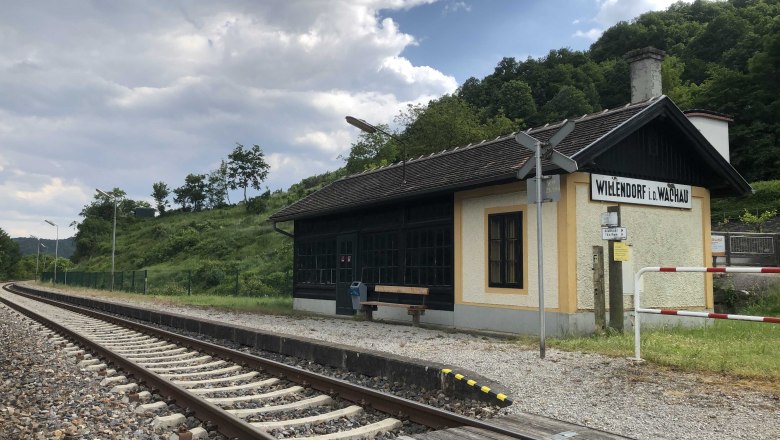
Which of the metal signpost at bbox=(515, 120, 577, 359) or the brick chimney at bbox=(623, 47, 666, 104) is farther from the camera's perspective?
the brick chimney at bbox=(623, 47, 666, 104)

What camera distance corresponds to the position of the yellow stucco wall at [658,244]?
37.8ft

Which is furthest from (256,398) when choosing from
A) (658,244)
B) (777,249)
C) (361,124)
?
(777,249)

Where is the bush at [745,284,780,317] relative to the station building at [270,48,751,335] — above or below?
below

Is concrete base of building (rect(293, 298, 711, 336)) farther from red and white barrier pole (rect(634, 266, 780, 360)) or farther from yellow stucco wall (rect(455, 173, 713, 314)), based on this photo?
red and white barrier pole (rect(634, 266, 780, 360))

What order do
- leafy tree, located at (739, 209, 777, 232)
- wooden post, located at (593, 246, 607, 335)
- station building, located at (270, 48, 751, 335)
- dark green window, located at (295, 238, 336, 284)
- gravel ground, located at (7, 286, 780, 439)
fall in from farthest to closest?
leafy tree, located at (739, 209, 777, 232), dark green window, located at (295, 238, 336, 284), station building, located at (270, 48, 751, 335), wooden post, located at (593, 246, 607, 335), gravel ground, located at (7, 286, 780, 439)

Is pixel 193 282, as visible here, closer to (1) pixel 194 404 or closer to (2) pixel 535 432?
(1) pixel 194 404

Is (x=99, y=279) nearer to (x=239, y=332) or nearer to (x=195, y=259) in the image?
(x=195, y=259)

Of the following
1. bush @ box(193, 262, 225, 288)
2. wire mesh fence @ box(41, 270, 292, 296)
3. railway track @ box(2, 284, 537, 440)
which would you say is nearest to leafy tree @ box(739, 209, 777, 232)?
wire mesh fence @ box(41, 270, 292, 296)

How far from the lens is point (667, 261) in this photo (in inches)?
505

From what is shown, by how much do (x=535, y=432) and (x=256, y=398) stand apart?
308 centimetres

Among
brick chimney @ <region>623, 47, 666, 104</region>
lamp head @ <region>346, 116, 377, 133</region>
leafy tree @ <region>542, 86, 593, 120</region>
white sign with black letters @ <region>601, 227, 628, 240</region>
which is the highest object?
leafy tree @ <region>542, 86, 593, 120</region>

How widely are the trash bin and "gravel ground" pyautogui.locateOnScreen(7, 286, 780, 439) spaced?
6.02m

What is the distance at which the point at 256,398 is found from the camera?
6.49m

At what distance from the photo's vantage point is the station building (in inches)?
452
